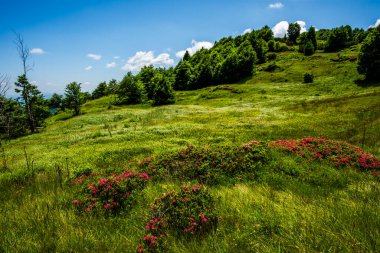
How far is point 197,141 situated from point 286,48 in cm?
12858

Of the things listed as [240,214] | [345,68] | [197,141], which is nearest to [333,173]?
[240,214]

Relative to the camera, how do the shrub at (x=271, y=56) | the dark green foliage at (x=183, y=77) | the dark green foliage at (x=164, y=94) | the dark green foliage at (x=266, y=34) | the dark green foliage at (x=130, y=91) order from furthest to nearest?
the dark green foliage at (x=266, y=34)
the shrub at (x=271, y=56)
the dark green foliage at (x=183, y=77)
the dark green foliage at (x=130, y=91)
the dark green foliage at (x=164, y=94)

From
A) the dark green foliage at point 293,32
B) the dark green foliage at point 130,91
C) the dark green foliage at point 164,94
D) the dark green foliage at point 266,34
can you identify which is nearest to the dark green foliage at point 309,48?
the dark green foliage at point 266,34

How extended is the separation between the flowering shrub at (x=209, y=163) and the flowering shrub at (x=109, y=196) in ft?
6.76

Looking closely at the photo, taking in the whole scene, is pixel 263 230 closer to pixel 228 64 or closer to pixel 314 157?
pixel 314 157

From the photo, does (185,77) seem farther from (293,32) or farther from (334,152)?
(293,32)

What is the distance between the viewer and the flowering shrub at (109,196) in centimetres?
482

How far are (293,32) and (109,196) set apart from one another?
184 meters

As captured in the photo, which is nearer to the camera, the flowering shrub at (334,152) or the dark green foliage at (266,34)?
the flowering shrub at (334,152)

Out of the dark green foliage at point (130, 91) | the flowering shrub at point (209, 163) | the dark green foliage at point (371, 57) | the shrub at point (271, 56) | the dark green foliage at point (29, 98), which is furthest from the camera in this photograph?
the shrub at point (271, 56)

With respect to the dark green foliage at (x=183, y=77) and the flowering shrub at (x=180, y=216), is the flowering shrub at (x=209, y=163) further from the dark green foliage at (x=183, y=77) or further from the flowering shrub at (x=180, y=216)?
the dark green foliage at (x=183, y=77)

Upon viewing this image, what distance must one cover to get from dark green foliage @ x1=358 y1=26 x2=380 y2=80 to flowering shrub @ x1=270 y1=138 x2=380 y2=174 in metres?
53.4

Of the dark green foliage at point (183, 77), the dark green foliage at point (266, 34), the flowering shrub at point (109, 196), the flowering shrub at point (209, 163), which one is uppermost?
the dark green foliage at point (266, 34)

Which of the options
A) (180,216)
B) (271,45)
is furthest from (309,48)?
(180,216)
